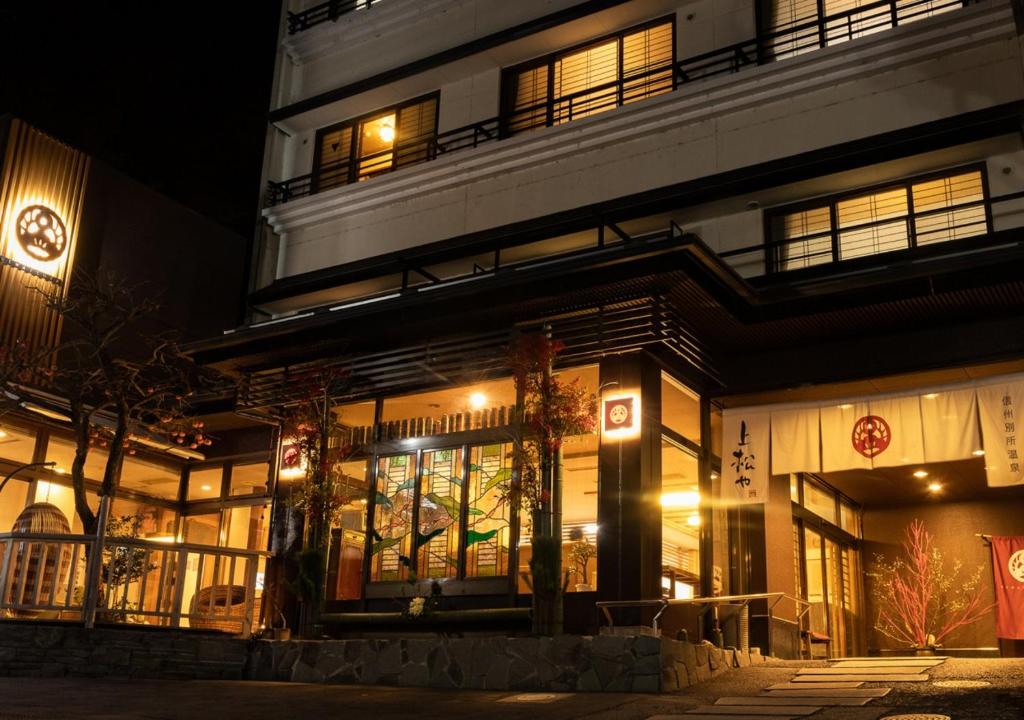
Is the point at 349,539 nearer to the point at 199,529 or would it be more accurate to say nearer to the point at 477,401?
the point at 477,401

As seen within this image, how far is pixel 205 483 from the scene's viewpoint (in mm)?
19359

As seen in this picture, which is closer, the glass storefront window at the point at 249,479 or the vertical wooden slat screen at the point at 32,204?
the vertical wooden slat screen at the point at 32,204

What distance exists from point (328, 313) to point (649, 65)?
6677 mm

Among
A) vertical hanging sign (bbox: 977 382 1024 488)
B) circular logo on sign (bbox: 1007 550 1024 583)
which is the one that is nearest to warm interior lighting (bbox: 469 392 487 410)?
vertical hanging sign (bbox: 977 382 1024 488)

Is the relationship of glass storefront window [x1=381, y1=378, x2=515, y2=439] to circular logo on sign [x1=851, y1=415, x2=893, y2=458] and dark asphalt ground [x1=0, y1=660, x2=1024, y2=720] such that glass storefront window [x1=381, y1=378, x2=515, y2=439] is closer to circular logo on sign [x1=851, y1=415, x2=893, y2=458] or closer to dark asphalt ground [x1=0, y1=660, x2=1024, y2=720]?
dark asphalt ground [x1=0, y1=660, x2=1024, y2=720]

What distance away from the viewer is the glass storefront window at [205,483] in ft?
62.8

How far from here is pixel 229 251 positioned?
23.5 m

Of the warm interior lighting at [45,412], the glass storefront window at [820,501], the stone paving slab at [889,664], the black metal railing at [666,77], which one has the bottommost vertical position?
the stone paving slab at [889,664]

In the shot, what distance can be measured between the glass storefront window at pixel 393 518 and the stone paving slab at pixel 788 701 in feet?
19.3

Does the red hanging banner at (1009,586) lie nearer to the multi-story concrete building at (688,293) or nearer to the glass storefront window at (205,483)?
the multi-story concrete building at (688,293)

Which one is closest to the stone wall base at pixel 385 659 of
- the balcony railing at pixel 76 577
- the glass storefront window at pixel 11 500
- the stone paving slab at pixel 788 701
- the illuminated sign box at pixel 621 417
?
the balcony railing at pixel 76 577

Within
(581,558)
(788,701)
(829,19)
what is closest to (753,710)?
(788,701)

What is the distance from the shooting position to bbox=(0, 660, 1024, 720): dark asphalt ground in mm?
7840

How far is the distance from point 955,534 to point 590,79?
36.6ft
